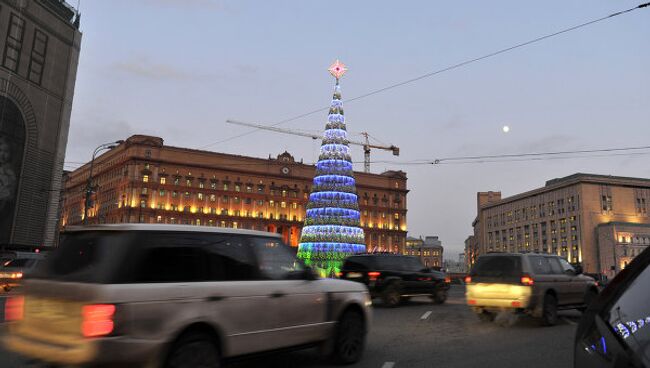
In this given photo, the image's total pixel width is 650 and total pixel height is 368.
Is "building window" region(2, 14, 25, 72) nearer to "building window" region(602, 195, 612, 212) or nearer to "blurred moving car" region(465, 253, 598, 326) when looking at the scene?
"blurred moving car" region(465, 253, 598, 326)

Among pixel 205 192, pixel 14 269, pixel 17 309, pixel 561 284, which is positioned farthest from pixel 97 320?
pixel 205 192

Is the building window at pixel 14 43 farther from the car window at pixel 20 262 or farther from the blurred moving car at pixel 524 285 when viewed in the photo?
the blurred moving car at pixel 524 285

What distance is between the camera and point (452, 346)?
930 cm

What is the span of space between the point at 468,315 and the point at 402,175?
421ft

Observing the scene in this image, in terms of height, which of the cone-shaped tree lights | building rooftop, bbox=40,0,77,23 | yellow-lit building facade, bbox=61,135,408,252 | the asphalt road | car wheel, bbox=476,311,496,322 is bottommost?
the asphalt road

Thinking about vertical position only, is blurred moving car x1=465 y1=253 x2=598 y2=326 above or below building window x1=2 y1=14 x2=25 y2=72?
below

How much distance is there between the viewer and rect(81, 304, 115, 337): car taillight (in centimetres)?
468

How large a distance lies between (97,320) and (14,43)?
1939 inches

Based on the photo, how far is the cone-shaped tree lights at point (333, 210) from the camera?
4469 cm

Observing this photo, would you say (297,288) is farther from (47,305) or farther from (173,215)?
(173,215)

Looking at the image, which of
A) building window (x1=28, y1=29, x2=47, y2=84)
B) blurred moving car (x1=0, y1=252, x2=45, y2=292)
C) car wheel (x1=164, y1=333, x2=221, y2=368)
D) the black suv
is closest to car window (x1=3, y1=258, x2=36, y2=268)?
blurred moving car (x1=0, y1=252, x2=45, y2=292)

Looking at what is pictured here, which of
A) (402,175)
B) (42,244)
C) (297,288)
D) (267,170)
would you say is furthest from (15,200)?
(402,175)

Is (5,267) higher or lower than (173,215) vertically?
lower

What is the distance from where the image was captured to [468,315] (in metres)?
15.1
